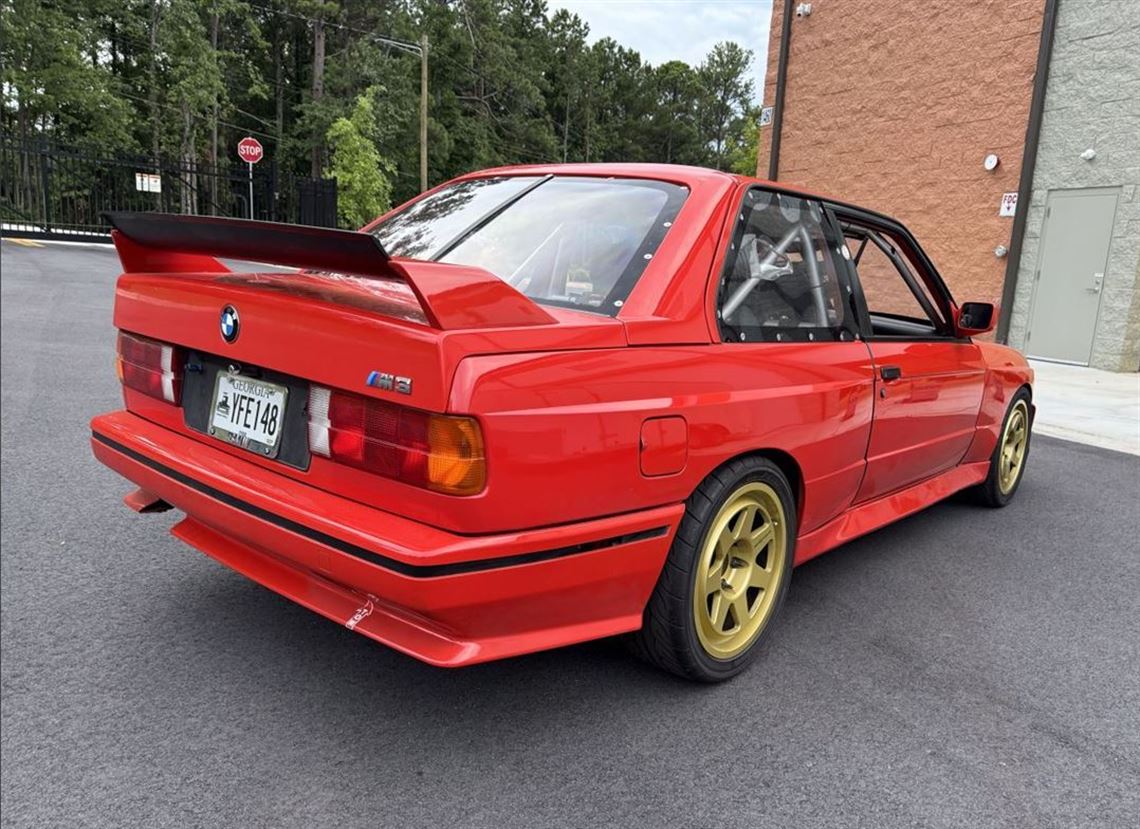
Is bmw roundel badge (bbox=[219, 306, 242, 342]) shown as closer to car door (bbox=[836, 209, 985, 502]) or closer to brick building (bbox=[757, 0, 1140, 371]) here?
car door (bbox=[836, 209, 985, 502])

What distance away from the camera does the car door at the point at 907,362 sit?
311cm

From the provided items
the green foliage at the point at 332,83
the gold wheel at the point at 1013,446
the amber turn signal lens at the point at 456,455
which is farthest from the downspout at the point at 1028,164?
the green foliage at the point at 332,83

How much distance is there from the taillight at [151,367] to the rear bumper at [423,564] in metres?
A: 0.23

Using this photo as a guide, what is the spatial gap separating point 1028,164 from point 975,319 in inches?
380

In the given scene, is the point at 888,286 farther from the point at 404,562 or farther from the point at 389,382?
the point at 404,562

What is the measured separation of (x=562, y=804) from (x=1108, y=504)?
4262mm

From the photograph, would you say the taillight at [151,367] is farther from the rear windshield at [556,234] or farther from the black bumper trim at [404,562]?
the rear windshield at [556,234]

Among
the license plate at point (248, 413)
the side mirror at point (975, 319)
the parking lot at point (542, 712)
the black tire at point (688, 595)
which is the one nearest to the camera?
the parking lot at point (542, 712)

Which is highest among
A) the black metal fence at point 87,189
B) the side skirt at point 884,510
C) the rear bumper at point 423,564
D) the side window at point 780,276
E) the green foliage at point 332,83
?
the green foliage at point 332,83

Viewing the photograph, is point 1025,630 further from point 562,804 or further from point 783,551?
point 562,804

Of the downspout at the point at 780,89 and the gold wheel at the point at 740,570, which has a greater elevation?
the downspout at the point at 780,89

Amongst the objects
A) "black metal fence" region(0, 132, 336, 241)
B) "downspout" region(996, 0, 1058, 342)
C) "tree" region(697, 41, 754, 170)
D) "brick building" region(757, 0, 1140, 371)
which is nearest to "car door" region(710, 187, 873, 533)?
"brick building" region(757, 0, 1140, 371)

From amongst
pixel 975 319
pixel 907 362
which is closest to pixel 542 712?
pixel 907 362

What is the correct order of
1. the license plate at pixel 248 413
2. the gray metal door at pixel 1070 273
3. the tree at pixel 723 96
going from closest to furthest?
the license plate at pixel 248 413
the gray metal door at pixel 1070 273
the tree at pixel 723 96
